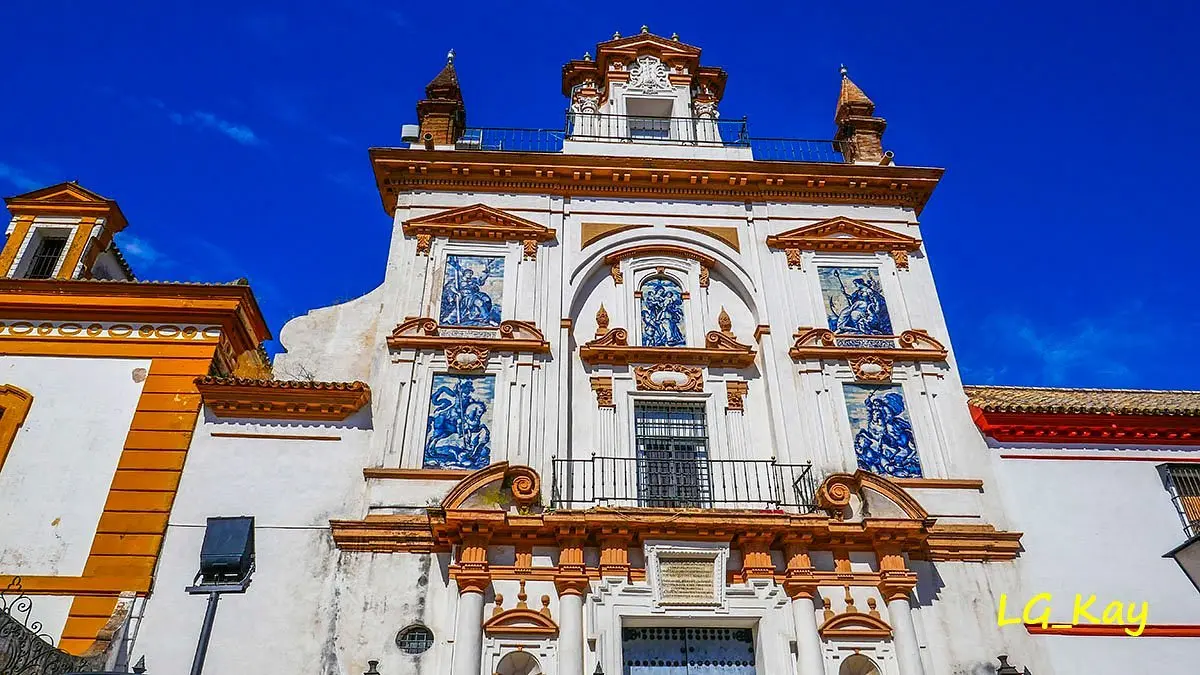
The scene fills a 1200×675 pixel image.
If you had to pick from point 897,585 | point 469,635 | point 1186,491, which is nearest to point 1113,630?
point 1186,491

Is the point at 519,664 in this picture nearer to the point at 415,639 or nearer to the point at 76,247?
the point at 415,639

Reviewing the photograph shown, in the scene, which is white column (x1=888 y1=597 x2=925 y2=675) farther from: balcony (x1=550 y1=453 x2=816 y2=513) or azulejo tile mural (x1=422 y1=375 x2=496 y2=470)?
azulejo tile mural (x1=422 y1=375 x2=496 y2=470)

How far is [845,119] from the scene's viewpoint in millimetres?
19797

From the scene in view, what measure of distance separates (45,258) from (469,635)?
11.8 m

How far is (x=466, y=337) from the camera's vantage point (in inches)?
618

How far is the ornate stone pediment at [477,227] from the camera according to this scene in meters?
17.1

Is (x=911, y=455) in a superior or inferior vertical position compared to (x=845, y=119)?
inferior

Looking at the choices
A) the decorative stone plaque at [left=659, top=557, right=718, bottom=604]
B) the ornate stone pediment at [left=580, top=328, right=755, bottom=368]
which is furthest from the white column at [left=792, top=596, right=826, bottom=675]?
the ornate stone pediment at [left=580, top=328, right=755, bottom=368]

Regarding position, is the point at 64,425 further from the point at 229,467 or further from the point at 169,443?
the point at 229,467

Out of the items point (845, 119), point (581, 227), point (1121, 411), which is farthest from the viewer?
point (845, 119)

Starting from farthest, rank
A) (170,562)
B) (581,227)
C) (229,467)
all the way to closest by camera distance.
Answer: (581,227), (229,467), (170,562)

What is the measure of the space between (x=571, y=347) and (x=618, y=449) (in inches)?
88.8

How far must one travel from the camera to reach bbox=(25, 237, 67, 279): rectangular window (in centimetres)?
1702

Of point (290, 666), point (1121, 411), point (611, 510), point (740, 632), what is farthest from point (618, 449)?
point (1121, 411)
